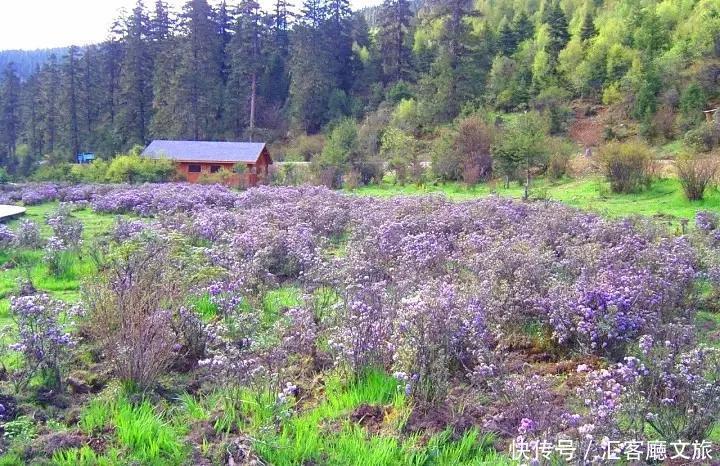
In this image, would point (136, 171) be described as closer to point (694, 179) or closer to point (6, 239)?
point (6, 239)

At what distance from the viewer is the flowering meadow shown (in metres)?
3.97

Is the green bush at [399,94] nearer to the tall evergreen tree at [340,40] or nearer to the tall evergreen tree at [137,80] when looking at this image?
the tall evergreen tree at [340,40]

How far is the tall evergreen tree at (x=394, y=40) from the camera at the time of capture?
178 feet

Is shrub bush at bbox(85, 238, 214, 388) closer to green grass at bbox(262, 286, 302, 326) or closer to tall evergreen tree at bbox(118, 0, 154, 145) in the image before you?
green grass at bbox(262, 286, 302, 326)

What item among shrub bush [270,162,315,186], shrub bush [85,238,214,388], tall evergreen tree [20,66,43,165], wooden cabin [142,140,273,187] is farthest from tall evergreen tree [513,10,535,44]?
shrub bush [85,238,214,388]

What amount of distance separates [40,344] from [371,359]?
2.69m

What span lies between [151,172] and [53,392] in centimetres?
2662

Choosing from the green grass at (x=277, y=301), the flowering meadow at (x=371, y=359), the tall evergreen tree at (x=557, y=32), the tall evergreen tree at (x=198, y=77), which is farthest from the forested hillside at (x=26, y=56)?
the flowering meadow at (x=371, y=359)

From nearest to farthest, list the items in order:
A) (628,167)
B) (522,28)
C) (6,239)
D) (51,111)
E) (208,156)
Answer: (6,239) → (628,167) → (208,156) → (522,28) → (51,111)

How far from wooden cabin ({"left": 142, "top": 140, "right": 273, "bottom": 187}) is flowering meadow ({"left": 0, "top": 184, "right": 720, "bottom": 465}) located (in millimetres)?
25380

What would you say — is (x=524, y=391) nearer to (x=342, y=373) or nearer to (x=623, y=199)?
(x=342, y=373)

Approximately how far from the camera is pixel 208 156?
3447 cm

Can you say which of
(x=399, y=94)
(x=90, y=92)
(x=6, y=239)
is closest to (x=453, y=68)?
(x=399, y=94)

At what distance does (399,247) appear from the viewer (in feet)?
29.2
